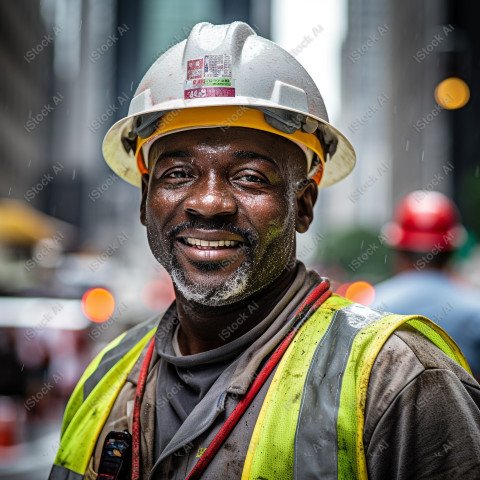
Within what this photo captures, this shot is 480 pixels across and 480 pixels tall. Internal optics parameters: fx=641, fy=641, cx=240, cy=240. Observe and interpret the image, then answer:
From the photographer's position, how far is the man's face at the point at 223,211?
234 centimetres

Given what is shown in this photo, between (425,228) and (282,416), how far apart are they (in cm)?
420

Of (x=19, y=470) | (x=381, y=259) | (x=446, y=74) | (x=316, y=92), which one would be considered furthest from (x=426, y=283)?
(x=381, y=259)

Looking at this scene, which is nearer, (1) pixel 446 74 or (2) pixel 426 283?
(2) pixel 426 283

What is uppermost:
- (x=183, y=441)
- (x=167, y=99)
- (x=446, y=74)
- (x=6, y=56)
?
(x=6, y=56)

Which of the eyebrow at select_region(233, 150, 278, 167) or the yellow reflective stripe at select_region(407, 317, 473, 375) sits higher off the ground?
the eyebrow at select_region(233, 150, 278, 167)

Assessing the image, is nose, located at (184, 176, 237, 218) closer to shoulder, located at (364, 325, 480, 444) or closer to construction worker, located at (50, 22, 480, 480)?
construction worker, located at (50, 22, 480, 480)

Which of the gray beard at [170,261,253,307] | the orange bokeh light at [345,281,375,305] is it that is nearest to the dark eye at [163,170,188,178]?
the gray beard at [170,261,253,307]

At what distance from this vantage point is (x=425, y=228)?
19.1 feet

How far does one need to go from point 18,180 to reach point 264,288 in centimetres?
5517

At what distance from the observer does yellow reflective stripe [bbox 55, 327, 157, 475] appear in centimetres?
246

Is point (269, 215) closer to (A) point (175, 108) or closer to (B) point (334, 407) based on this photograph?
(A) point (175, 108)

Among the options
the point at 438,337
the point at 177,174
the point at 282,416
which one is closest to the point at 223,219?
the point at 177,174

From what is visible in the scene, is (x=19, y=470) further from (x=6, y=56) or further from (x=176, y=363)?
(x=6, y=56)

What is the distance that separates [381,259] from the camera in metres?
49.5
